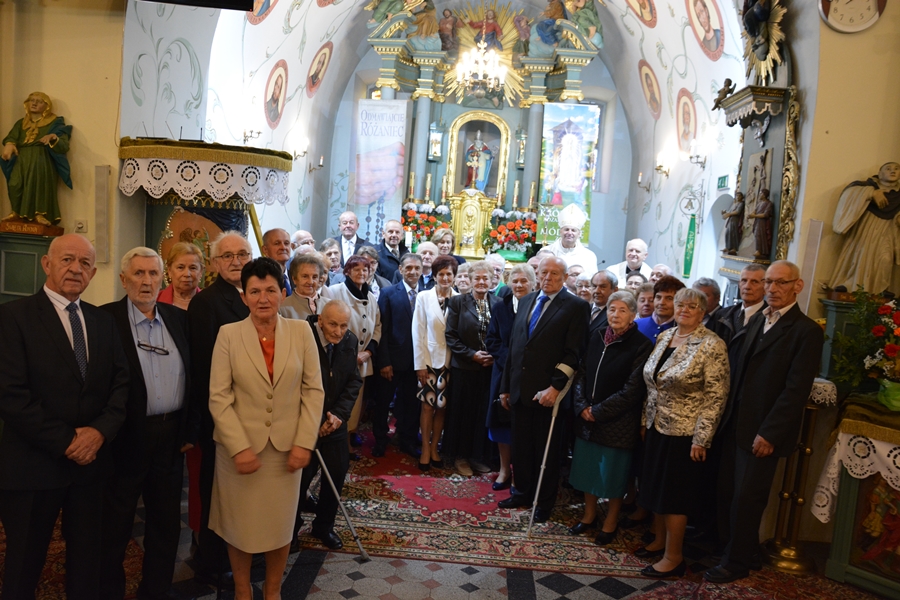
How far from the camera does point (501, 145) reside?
1336 centimetres

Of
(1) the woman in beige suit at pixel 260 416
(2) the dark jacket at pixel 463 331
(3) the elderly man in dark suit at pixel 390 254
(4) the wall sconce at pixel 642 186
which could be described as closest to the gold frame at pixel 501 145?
(4) the wall sconce at pixel 642 186

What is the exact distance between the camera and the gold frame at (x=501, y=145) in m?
13.2

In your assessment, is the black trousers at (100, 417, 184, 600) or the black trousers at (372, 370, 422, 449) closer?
the black trousers at (100, 417, 184, 600)

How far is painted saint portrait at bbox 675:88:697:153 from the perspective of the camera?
9500 millimetres

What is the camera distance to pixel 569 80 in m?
12.6

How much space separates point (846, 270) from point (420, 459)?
11.6 ft

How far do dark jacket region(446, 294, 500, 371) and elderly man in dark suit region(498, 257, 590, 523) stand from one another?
507mm

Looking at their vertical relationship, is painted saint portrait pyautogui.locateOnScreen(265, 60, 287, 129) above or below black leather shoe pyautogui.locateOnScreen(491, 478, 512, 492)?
above

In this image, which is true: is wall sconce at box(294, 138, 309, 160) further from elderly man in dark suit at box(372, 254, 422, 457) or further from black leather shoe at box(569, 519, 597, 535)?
black leather shoe at box(569, 519, 597, 535)

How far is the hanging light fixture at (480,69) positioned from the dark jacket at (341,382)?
8.61 metres

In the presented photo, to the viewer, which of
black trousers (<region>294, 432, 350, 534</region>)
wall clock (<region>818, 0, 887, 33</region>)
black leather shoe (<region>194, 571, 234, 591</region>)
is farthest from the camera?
wall clock (<region>818, 0, 887, 33</region>)

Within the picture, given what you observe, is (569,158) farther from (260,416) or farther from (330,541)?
(260,416)

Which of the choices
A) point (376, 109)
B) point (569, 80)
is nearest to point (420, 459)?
point (376, 109)

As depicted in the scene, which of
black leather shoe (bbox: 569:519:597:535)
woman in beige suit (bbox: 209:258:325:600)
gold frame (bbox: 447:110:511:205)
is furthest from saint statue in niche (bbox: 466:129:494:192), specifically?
woman in beige suit (bbox: 209:258:325:600)
